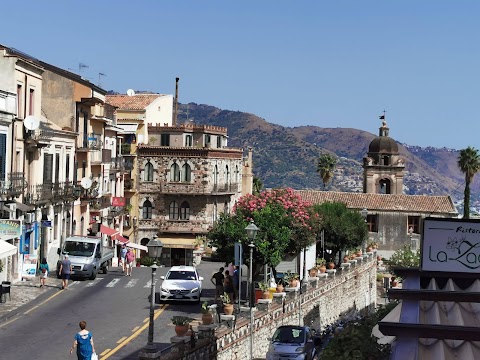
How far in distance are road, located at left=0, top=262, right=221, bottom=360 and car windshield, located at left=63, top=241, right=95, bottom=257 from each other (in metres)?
1.33

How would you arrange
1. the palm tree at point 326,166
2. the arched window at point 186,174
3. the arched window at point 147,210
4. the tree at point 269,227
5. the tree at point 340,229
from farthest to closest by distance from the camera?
the palm tree at point 326,166 < the arched window at point 147,210 < the arched window at point 186,174 < the tree at point 340,229 < the tree at point 269,227

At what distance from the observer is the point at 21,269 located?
150 ft

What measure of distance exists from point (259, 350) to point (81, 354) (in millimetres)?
12480

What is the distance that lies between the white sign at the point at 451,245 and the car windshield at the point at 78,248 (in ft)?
106

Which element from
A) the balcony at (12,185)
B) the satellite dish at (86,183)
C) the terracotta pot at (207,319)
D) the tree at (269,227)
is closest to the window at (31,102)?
the balcony at (12,185)

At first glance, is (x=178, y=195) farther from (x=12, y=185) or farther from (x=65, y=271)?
(x=65, y=271)

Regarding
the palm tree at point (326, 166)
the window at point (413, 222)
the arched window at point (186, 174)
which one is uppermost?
the palm tree at point (326, 166)

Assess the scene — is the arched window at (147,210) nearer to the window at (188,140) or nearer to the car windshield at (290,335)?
the window at (188,140)

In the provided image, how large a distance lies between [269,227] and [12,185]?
11597 mm

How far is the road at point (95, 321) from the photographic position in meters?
28.6

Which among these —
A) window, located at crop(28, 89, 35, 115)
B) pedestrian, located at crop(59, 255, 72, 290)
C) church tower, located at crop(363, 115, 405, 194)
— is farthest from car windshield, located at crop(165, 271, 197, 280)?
church tower, located at crop(363, 115, 405, 194)

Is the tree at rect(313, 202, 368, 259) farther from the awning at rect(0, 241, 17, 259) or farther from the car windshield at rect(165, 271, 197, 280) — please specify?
the awning at rect(0, 241, 17, 259)

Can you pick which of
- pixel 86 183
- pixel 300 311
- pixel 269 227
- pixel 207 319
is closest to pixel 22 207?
pixel 269 227

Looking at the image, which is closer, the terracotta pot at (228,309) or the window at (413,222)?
the terracotta pot at (228,309)
